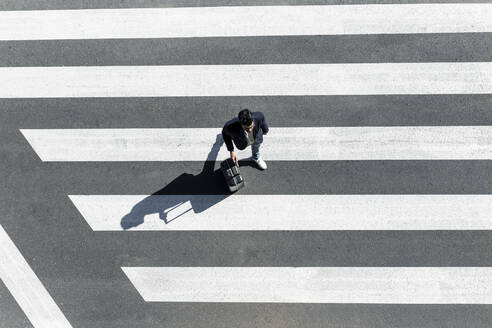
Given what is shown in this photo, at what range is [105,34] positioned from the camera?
566cm

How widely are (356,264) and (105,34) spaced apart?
5.06 metres

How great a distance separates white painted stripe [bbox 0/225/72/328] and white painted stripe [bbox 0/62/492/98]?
2403 mm

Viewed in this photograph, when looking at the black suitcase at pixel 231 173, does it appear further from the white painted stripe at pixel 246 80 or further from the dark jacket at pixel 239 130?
the white painted stripe at pixel 246 80

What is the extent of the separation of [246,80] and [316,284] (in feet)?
10.2

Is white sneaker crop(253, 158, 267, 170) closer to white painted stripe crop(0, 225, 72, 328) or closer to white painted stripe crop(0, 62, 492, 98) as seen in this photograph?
white painted stripe crop(0, 62, 492, 98)

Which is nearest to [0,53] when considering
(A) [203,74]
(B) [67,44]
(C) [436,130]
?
(B) [67,44]

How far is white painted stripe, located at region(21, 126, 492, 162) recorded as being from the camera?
531 centimetres

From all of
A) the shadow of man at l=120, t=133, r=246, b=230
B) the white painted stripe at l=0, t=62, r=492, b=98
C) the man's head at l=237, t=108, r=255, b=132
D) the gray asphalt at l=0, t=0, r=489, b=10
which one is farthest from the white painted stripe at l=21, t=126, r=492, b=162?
the gray asphalt at l=0, t=0, r=489, b=10

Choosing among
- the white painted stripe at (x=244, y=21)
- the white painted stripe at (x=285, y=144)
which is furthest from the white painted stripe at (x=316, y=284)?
the white painted stripe at (x=244, y=21)

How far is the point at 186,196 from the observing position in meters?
5.46

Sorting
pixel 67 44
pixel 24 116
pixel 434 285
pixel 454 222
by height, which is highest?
pixel 67 44

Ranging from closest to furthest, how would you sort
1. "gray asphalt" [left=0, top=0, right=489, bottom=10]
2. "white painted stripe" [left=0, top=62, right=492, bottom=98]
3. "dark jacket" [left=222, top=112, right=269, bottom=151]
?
"dark jacket" [left=222, top=112, right=269, bottom=151]
"white painted stripe" [left=0, top=62, right=492, bottom=98]
"gray asphalt" [left=0, top=0, right=489, bottom=10]

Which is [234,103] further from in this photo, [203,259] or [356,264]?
[356,264]

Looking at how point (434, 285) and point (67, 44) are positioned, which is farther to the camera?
point (67, 44)
